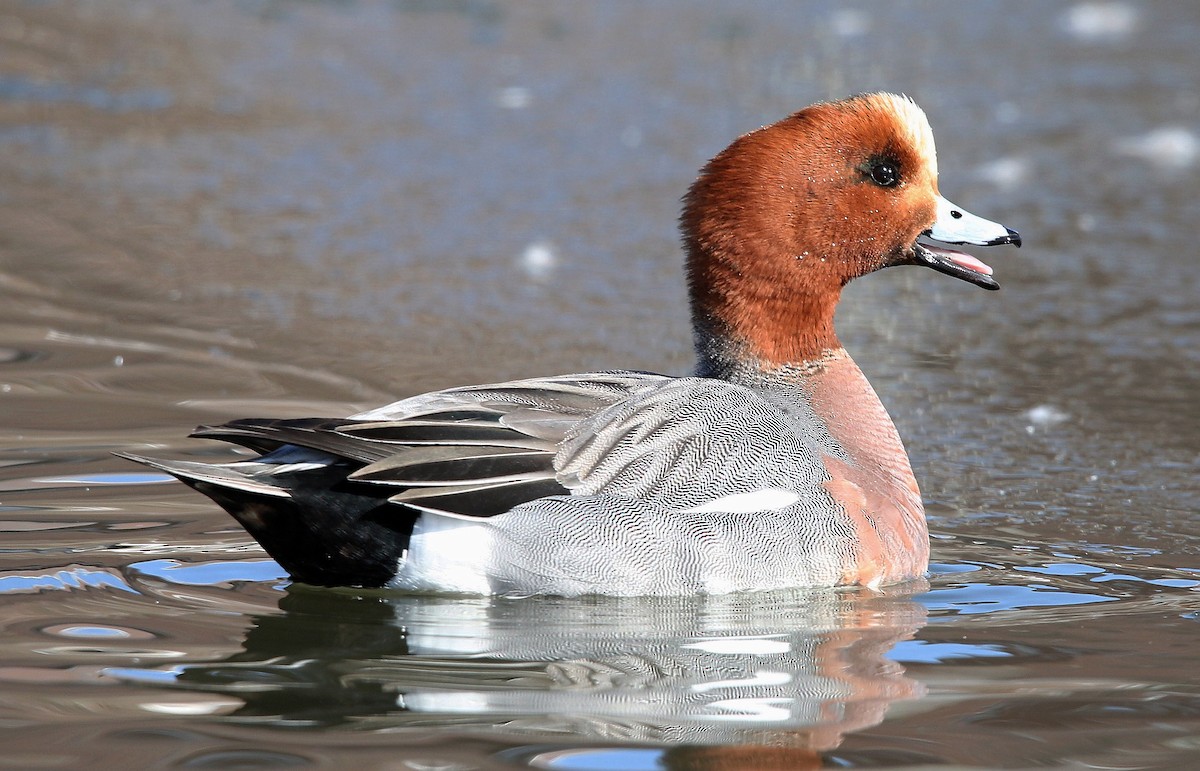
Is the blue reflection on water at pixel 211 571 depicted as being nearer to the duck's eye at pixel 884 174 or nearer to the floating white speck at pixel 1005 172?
the duck's eye at pixel 884 174

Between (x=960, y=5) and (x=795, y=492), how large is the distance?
8.81 m

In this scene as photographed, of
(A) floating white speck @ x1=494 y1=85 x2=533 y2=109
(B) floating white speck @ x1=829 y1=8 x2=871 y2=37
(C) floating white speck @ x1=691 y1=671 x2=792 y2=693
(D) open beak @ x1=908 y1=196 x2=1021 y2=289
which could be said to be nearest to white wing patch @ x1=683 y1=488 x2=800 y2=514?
(C) floating white speck @ x1=691 y1=671 x2=792 y2=693

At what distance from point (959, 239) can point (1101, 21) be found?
7.78m

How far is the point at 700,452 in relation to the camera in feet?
14.5

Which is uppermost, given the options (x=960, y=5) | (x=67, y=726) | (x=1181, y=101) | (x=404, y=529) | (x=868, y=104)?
(x=960, y=5)

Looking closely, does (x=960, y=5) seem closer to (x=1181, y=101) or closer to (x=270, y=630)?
(x=1181, y=101)

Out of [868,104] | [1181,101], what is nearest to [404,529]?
[868,104]

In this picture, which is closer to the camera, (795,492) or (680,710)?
(680,710)

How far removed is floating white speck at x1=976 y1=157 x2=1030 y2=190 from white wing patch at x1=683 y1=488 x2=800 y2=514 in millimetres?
4996

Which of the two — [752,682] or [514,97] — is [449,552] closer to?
[752,682]

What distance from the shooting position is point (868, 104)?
4.96 meters

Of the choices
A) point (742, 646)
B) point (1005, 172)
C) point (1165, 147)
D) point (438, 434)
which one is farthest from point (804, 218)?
point (1165, 147)

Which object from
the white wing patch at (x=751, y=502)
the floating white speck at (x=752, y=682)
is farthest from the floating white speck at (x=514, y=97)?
the floating white speck at (x=752, y=682)

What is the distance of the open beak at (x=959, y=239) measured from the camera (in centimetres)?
505
